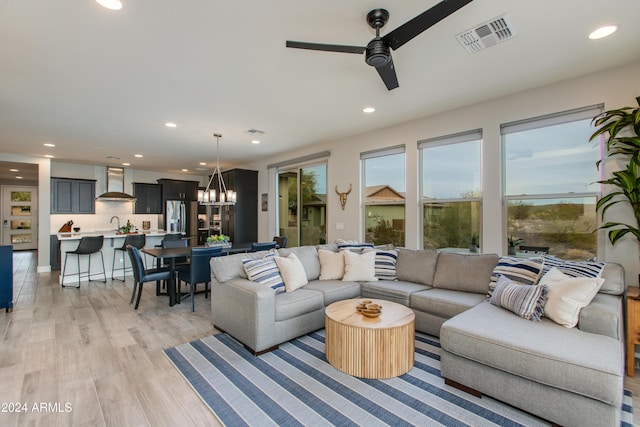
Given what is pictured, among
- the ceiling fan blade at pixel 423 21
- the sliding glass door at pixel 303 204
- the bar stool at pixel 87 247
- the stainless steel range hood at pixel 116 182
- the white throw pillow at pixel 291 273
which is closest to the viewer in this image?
the ceiling fan blade at pixel 423 21

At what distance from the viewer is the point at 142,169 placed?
8.62m

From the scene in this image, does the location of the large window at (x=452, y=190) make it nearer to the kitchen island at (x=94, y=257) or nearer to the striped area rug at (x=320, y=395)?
the striped area rug at (x=320, y=395)

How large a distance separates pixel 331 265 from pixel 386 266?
0.72 metres

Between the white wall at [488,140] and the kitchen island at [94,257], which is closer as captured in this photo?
the white wall at [488,140]

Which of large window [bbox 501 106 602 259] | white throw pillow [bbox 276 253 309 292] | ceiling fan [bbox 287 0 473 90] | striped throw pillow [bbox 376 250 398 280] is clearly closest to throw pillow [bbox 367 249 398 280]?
striped throw pillow [bbox 376 250 398 280]

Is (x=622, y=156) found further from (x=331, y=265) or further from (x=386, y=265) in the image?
(x=331, y=265)

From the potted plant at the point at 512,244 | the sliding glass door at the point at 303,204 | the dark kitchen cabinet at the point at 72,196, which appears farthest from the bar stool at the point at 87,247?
the potted plant at the point at 512,244

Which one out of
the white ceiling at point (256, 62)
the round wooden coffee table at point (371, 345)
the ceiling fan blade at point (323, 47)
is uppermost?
the white ceiling at point (256, 62)

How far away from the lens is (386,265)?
3832 millimetres

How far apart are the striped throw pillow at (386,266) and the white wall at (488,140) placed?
0.72m

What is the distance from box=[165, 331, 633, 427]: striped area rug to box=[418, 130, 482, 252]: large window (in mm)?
1871

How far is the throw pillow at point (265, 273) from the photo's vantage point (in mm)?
3080

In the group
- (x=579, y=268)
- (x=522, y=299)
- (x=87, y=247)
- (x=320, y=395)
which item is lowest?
(x=320, y=395)

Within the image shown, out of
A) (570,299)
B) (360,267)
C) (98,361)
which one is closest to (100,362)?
(98,361)
